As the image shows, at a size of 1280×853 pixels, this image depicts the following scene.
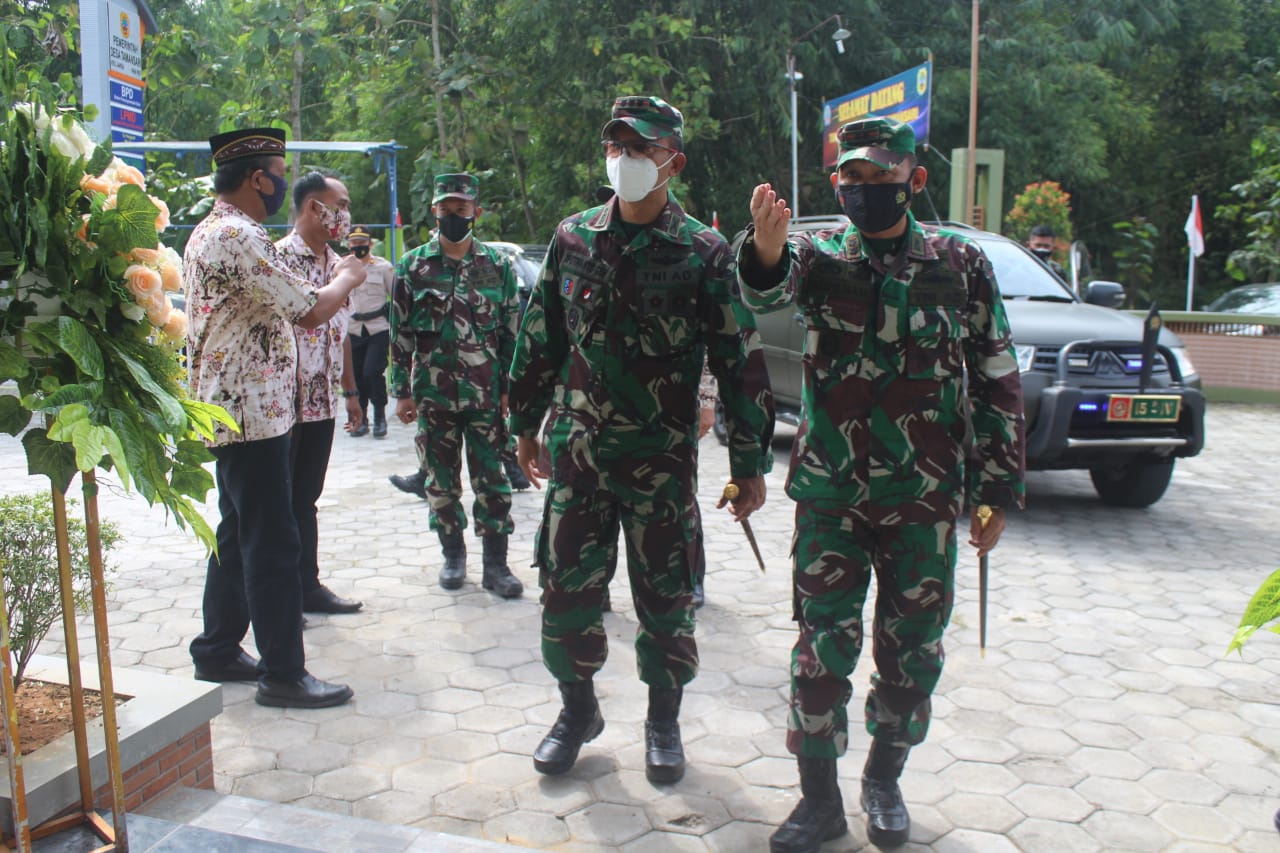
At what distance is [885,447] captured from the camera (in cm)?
301

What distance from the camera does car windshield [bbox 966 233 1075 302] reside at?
787cm

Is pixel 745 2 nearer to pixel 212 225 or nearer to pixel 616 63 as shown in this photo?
pixel 616 63

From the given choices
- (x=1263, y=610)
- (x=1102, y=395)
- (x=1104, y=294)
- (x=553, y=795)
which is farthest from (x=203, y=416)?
(x=1104, y=294)

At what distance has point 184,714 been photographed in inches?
122

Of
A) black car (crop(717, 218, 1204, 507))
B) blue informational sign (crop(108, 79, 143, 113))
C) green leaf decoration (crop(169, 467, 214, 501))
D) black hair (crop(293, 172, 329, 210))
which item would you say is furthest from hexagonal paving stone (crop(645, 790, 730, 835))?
blue informational sign (crop(108, 79, 143, 113))

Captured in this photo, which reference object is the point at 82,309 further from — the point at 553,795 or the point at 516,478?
the point at 516,478

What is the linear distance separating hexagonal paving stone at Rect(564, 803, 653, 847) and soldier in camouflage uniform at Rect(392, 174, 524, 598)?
2.21m

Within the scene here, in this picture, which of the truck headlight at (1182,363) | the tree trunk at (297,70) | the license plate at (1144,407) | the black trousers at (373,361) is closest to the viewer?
the license plate at (1144,407)

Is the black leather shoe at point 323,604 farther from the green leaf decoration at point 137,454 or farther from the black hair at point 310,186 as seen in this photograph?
the green leaf decoration at point 137,454

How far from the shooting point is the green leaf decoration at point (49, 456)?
2391 mm

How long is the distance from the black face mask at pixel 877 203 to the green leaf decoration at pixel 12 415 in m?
2.12

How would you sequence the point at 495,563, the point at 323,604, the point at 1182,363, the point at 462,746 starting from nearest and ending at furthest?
the point at 462,746 < the point at 323,604 < the point at 495,563 < the point at 1182,363

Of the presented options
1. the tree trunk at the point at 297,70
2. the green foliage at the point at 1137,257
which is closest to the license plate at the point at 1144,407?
the tree trunk at the point at 297,70

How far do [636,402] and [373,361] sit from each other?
751 centimetres
